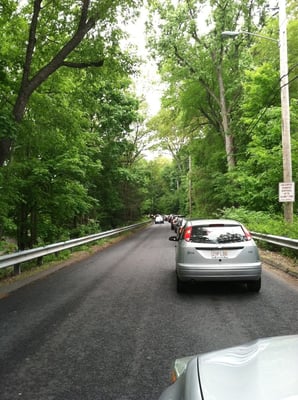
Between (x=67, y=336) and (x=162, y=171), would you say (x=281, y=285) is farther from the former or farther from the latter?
(x=162, y=171)

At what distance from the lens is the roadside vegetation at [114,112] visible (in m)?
10.0

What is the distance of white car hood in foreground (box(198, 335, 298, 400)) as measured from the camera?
165 centimetres

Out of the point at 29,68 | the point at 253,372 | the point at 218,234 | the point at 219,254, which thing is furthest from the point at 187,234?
the point at 253,372

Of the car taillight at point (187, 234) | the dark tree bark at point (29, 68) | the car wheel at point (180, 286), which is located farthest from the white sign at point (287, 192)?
the dark tree bark at point (29, 68)

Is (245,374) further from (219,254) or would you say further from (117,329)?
(219,254)

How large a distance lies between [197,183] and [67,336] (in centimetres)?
2759

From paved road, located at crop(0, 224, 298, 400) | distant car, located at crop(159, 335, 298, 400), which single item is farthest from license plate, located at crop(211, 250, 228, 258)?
distant car, located at crop(159, 335, 298, 400)

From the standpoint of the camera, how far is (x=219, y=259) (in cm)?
737

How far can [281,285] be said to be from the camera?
834 centimetres

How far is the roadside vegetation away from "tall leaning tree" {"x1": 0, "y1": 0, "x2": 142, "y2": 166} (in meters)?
0.03

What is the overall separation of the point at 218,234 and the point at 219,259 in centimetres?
55

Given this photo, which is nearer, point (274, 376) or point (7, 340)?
point (274, 376)

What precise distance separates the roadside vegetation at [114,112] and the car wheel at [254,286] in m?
5.35

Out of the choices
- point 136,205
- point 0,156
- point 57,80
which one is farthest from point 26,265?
point 136,205
